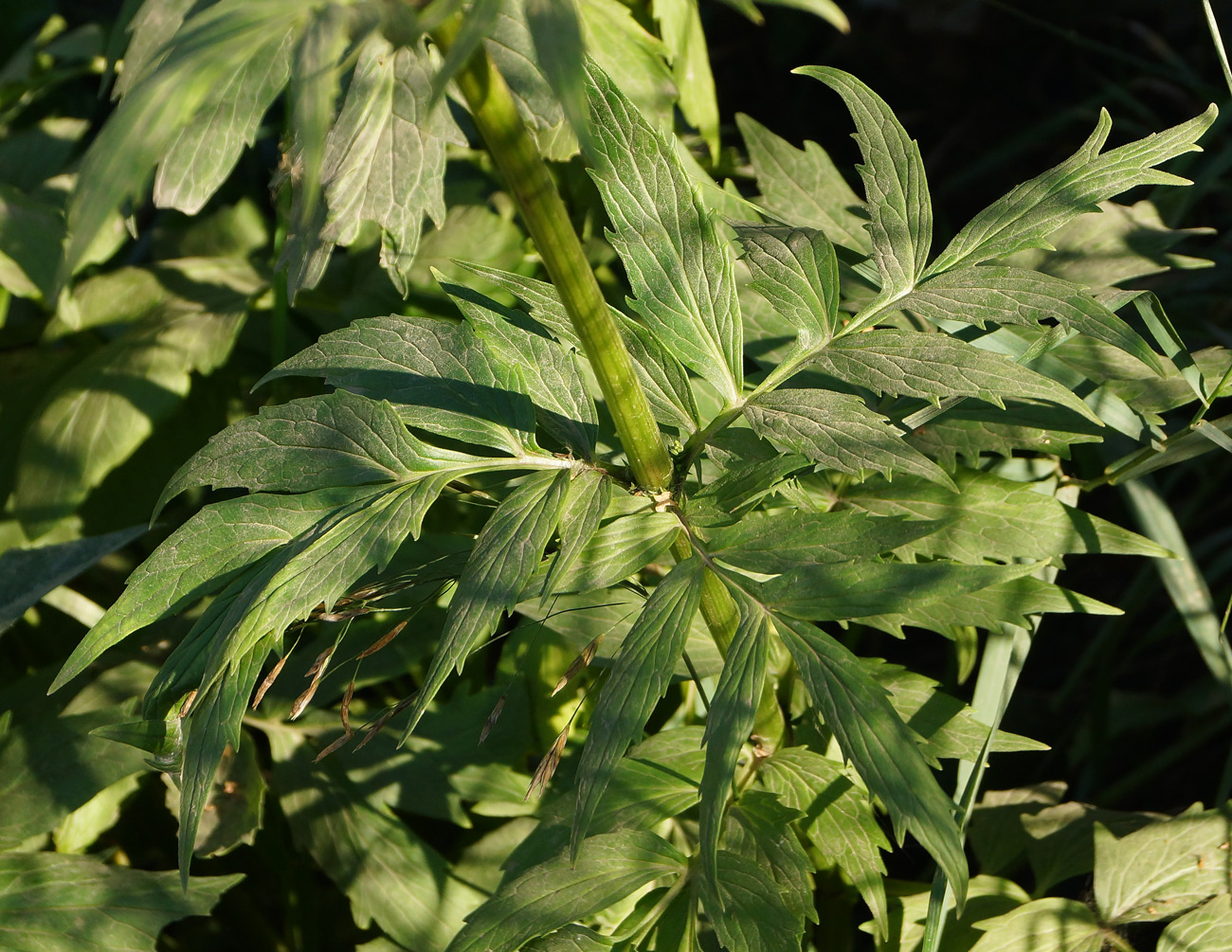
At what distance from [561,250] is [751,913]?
1.87ft

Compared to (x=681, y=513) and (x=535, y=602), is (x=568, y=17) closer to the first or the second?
(x=681, y=513)

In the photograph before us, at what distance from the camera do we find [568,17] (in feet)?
1.69

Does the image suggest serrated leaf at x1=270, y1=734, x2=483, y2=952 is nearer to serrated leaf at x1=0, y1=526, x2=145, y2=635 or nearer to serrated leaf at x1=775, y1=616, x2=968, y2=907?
serrated leaf at x1=0, y1=526, x2=145, y2=635

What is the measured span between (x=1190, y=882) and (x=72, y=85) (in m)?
3.00

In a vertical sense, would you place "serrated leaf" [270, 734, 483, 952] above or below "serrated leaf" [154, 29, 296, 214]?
below

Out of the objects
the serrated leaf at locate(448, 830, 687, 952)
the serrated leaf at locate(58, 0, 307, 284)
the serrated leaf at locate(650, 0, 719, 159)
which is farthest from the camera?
the serrated leaf at locate(650, 0, 719, 159)

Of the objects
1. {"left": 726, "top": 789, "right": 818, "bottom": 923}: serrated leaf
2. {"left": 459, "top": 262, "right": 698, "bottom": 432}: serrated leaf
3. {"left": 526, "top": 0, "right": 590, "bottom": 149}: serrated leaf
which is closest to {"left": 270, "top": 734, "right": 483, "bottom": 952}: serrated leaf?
{"left": 726, "top": 789, "right": 818, "bottom": 923}: serrated leaf

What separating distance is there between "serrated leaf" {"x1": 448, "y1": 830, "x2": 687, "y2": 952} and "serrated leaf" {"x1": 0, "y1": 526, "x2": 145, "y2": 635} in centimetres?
71

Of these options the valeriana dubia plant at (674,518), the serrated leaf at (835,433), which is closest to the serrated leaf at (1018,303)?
the valeriana dubia plant at (674,518)

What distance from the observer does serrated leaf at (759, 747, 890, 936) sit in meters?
0.98

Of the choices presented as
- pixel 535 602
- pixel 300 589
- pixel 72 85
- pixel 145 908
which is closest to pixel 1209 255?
pixel 535 602

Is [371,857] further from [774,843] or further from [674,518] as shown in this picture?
Result: [674,518]

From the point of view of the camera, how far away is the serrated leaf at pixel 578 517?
0.77 m

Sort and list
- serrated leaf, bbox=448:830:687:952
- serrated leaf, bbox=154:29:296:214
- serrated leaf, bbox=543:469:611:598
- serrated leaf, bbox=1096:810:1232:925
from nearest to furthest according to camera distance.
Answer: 1. serrated leaf, bbox=543:469:611:598
2. serrated leaf, bbox=448:830:687:952
3. serrated leaf, bbox=154:29:296:214
4. serrated leaf, bbox=1096:810:1232:925
